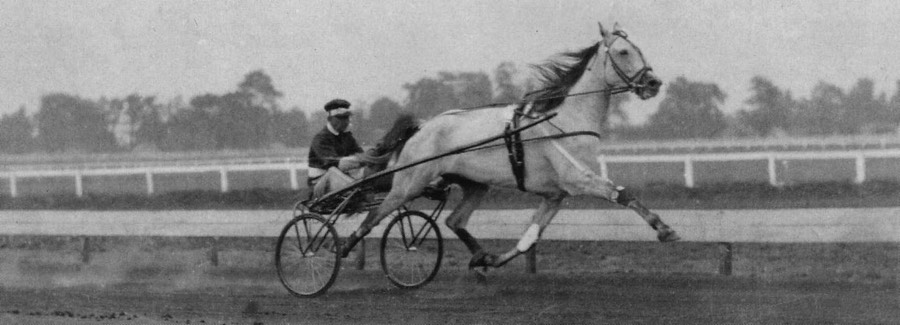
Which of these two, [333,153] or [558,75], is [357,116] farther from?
[558,75]

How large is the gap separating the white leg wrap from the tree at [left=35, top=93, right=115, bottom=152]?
40.2ft

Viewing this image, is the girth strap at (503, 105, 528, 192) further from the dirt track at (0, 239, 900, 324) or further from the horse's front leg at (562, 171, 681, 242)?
the dirt track at (0, 239, 900, 324)

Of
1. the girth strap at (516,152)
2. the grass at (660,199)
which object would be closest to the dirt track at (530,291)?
A: the girth strap at (516,152)

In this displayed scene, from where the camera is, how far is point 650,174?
1817cm

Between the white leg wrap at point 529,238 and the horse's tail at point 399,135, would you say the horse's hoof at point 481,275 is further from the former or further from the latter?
the horse's tail at point 399,135

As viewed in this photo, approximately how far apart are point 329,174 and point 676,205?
205 inches

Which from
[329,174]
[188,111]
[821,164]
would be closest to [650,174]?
[821,164]

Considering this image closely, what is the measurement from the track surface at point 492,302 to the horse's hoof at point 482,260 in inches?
8.6

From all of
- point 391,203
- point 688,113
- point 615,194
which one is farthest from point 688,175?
point 615,194

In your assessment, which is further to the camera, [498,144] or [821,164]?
[821,164]

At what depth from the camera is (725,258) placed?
8445 mm

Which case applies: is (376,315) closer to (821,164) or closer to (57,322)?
(57,322)

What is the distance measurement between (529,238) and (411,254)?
1971 millimetres

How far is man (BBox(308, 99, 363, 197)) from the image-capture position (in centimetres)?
830
